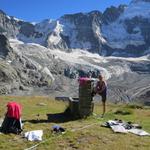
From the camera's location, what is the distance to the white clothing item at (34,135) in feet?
70.3

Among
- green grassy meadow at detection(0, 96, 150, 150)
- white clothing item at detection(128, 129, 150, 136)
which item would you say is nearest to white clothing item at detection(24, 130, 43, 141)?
green grassy meadow at detection(0, 96, 150, 150)

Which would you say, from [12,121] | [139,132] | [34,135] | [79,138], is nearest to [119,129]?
[139,132]

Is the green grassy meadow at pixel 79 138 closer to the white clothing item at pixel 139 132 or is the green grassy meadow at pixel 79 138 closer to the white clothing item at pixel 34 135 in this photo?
the white clothing item at pixel 34 135

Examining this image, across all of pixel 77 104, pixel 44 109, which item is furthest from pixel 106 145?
pixel 44 109

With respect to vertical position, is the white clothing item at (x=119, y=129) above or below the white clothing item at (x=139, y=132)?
above

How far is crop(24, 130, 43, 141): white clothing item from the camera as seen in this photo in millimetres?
21423

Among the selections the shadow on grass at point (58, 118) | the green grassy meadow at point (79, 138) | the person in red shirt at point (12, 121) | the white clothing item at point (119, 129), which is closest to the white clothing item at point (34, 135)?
the green grassy meadow at point (79, 138)

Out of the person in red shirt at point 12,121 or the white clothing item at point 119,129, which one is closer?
the person in red shirt at point 12,121

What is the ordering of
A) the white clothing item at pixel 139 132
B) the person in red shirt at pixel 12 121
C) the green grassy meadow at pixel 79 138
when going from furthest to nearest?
the white clothing item at pixel 139 132, the person in red shirt at pixel 12 121, the green grassy meadow at pixel 79 138

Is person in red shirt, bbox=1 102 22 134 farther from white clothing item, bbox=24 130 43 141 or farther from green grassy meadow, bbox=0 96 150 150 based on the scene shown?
white clothing item, bbox=24 130 43 141

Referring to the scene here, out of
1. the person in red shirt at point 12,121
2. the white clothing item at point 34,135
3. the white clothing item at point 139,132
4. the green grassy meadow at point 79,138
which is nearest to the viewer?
the green grassy meadow at point 79,138

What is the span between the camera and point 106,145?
20.8m

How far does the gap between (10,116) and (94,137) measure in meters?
4.18

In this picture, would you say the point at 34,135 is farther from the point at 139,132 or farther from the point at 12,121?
the point at 139,132
